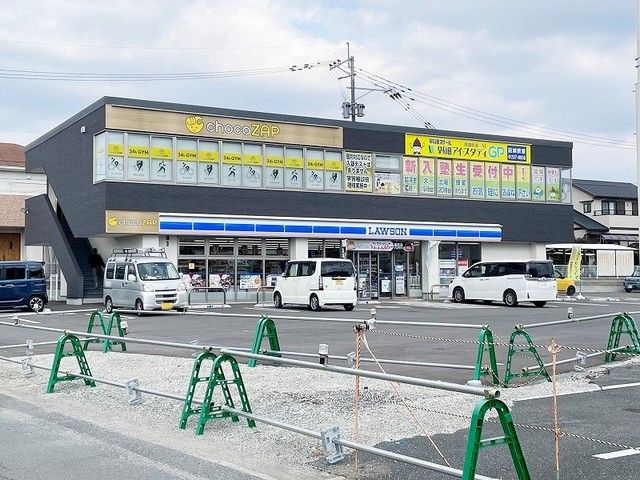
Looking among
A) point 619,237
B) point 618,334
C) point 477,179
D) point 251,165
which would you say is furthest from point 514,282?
point 619,237

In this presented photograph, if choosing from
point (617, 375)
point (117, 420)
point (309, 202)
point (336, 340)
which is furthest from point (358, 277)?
point (117, 420)

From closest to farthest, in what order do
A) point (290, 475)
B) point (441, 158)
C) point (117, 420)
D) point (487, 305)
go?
point (290, 475)
point (117, 420)
point (487, 305)
point (441, 158)

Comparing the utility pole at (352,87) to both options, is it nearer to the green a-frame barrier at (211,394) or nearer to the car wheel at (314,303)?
the car wheel at (314,303)

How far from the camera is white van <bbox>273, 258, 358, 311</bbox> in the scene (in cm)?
2856

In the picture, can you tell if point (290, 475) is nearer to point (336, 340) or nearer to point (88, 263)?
point (336, 340)

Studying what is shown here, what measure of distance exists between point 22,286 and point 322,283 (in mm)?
11728

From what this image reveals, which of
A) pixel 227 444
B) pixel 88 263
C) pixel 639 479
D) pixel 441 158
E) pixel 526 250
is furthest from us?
pixel 526 250

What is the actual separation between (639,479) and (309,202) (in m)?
30.8

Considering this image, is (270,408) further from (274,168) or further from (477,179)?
(477,179)

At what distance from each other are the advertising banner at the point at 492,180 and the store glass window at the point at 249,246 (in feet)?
44.6

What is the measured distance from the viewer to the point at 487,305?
33375 mm

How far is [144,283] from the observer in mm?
27328

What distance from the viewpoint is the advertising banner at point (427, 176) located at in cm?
4009

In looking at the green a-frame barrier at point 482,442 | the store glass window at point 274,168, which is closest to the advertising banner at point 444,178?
the store glass window at point 274,168
